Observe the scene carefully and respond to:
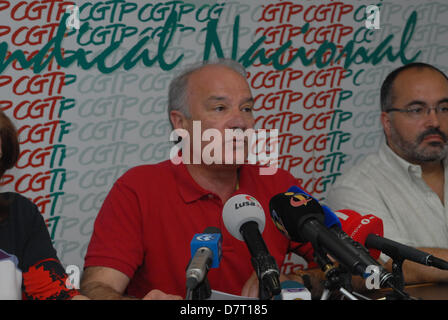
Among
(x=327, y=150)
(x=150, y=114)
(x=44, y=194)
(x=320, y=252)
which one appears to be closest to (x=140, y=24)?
(x=150, y=114)

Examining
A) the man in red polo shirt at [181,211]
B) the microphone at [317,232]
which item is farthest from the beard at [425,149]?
the microphone at [317,232]

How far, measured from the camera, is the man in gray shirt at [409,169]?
1.99m

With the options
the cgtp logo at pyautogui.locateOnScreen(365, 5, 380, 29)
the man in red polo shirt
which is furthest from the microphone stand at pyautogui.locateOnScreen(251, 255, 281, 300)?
the cgtp logo at pyautogui.locateOnScreen(365, 5, 380, 29)

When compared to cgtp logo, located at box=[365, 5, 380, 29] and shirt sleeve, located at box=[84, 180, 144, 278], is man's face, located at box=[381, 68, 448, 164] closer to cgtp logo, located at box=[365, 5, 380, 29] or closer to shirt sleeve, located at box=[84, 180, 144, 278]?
cgtp logo, located at box=[365, 5, 380, 29]

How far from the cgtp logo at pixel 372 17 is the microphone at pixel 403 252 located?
1.88 m

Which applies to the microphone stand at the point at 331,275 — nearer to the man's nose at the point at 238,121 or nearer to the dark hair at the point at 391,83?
the man's nose at the point at 238,121

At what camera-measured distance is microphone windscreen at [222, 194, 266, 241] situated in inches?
39.0

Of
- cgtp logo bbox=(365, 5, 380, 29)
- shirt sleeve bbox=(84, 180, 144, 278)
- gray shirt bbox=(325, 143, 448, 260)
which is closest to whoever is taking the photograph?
shirt sleeve bbox=(84, 180, 144, 278)

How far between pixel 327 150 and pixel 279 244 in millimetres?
1129

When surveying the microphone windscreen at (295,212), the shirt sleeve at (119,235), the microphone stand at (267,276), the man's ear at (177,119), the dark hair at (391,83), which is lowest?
the microphone stand at (267,276)

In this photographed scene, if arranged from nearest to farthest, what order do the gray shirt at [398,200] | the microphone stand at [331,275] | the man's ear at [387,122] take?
the microphone stand at [331,275]
the gray shirt at [398,200]
the man's ear at [387,122]

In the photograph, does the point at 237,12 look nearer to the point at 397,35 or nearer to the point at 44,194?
the point at 397,35

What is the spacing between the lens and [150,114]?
2320 mm

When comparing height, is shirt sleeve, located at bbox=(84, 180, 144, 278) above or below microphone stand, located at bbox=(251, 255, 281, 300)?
above
